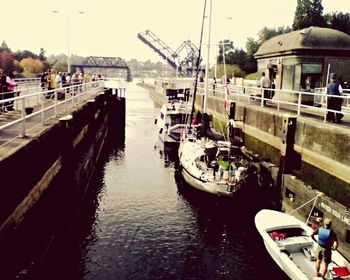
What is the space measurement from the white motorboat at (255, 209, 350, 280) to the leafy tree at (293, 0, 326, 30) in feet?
222

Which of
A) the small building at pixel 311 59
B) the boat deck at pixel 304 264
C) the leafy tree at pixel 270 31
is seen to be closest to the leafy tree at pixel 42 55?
the leafy tree at pixel 270 31

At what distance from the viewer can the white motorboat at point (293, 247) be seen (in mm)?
11679

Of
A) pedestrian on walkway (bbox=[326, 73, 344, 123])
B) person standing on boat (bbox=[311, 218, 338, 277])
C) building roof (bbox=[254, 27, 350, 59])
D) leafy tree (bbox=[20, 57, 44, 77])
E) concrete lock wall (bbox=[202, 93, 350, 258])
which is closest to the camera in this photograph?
person standing on boat (bbox=[311, 218, 338, 277])

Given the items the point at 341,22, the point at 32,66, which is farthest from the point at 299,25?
the point at 32,66

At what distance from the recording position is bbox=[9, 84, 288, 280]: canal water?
523 inches

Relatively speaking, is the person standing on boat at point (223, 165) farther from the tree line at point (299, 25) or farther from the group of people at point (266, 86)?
the tree line at point (299, 25)

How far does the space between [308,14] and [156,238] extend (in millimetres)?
73656

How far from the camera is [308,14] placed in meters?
77.4

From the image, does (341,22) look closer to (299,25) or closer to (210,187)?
(299,25)

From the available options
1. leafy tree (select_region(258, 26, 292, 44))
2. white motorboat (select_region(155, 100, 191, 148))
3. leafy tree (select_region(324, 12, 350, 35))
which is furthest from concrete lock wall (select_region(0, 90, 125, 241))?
leafy tree (select_region(258, 26, 292, 44))

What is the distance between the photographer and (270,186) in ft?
62.9

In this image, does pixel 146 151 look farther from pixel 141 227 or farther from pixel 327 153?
pixel 327 153

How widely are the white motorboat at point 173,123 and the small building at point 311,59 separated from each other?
425 inches

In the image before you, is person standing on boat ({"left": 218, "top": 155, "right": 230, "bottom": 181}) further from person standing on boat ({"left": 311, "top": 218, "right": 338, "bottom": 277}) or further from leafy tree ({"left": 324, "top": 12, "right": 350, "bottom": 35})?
leafy tree ({"left": 324, "top": 12, "right": 350, "bottom": 35})
